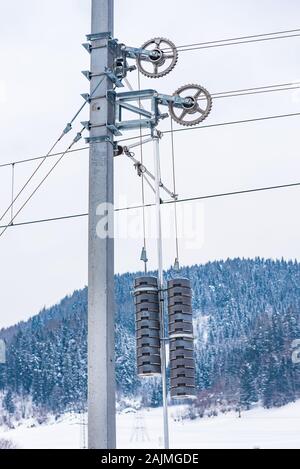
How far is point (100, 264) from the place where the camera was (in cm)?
1161

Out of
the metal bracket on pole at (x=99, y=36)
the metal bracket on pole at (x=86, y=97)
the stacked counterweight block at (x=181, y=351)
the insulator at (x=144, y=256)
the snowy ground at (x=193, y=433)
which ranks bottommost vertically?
the stacked counterweight block at (x=181, y=351)

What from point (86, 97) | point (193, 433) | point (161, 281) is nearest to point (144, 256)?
point (161, 281)

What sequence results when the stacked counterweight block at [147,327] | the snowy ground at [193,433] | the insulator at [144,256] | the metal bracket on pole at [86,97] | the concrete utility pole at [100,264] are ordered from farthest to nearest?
the snowy ground at [193,433], the insulator at [144,256], the metal bracket on pole at [86,97], the stacked counterweight block at [147,327], the concrete utility pole at [100,264]

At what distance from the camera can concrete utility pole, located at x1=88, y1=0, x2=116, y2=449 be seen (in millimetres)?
11055

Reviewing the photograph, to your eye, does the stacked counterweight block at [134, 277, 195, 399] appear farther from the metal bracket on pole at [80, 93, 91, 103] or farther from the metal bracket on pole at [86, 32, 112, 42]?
the metal bracket on pole at [86, 32, 112, 42]

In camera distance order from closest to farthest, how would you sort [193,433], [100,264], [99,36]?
[100,264], [99,36], [193,433]

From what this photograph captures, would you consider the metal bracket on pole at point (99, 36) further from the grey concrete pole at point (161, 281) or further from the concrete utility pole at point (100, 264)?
the grey concrete pole at point (161, 281)

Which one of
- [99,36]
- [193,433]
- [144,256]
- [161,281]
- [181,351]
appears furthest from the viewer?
[193,433]

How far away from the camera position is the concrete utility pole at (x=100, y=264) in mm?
11055

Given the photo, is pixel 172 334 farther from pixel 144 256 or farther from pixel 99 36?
pixel 99 36

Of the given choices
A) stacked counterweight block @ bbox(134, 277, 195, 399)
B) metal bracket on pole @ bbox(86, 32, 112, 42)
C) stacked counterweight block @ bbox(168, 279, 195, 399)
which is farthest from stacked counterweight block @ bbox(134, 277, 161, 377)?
metal bracket on pole @ bbox(86, 32, 112, 42)


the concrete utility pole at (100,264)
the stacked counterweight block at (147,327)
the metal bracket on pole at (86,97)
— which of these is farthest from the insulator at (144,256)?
the metal bracket on pole at (86,97)
